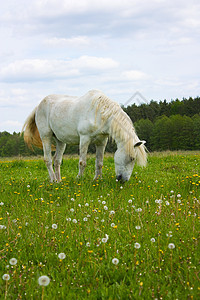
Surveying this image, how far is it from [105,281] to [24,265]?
909mm

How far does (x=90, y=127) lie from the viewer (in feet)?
24.6

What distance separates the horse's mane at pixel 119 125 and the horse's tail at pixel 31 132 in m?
3.27

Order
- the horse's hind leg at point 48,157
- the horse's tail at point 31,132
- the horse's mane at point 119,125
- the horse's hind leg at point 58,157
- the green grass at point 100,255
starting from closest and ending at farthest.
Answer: the green grass at point 100,255
the horse's mane at point 119,125
the horse's hind leg at point 48,157
the horse's hind leg at point 58,157
the horse's tail at point 31,132

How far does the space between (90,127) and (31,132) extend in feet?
11.4

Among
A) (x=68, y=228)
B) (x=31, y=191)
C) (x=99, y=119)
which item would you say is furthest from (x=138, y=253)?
(x=99, y=119)

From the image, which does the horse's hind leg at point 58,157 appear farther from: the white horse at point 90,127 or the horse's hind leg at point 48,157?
the horse's hind leg at point 48,157

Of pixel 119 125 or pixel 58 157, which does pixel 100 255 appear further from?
pixel 58 157

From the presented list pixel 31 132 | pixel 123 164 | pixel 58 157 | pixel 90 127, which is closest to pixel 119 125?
pixel 90 127

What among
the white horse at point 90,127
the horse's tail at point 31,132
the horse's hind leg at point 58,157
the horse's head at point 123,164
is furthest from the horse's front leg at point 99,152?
the horse's tail at point 31,132

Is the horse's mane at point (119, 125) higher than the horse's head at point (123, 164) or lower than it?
higher

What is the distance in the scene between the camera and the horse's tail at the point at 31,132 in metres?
A: 10.0

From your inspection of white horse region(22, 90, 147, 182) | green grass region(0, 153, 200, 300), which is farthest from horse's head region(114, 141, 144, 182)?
green grass region(0, 153, 200, 300)

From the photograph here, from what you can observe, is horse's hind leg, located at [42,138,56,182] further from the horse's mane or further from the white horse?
the horse's mane

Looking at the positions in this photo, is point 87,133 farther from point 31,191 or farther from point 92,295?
point 92,295
